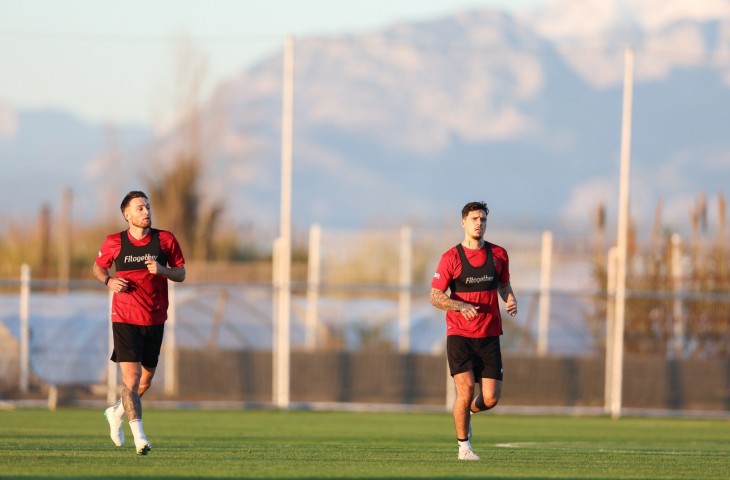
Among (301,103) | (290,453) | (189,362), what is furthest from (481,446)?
(301,103)

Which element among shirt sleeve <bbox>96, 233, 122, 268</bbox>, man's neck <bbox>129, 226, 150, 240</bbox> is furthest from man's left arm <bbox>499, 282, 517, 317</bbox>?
shirt sleeve <bbox>96, 233, 122, 268</bbox>

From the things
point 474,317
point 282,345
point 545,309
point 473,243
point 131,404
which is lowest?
point 282,345

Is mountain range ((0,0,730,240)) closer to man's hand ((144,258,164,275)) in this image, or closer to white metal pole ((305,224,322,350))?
white metal pole ((305,224,322,350))

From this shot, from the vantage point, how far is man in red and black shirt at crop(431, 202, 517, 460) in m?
13.6

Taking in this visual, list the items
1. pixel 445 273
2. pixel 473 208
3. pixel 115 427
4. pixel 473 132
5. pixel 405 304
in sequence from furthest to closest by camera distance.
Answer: pixel 473 132, pixel 405 304, pixel 115 427, pixel 445 273, pixel 473 208

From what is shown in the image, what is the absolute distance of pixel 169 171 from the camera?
41.3 meters

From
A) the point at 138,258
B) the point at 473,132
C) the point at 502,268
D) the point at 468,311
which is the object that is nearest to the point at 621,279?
the point at 502,268

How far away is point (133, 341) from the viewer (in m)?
13.7

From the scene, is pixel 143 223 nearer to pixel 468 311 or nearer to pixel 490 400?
pixel 468 311

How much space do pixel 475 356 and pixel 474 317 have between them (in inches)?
16.1

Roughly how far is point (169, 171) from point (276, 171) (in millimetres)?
111939

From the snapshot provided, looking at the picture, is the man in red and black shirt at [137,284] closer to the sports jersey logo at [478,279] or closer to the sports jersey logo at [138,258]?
the sports jersey logo at [138,258]

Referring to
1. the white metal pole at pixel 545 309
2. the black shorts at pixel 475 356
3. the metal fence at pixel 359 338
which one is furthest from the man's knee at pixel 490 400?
the white metal pole at pixel 545 309

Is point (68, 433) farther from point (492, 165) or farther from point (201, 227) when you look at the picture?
point (492, 165)
